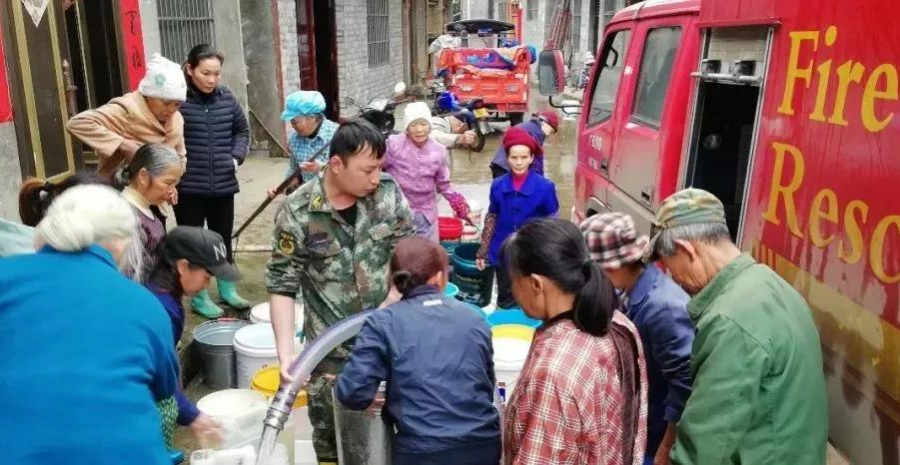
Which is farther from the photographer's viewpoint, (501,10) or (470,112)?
(501,10)

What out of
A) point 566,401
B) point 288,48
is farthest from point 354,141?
point 288,48

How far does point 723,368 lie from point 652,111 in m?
2.42

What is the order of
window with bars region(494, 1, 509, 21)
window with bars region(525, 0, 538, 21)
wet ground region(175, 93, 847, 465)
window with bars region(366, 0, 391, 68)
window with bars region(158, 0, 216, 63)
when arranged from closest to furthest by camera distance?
wet ground region(175, 93, 847, 465)
window with bars region(158, 0, 216, 63)
window with bars region(366, 0, 391, 68)
window with bars region(525, 0, 538, 21)
window with bars region(494, 1, 509, 21)

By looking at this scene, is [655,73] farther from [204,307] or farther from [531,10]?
[531,10]

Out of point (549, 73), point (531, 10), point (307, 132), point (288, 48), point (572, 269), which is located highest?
point (531, 10)

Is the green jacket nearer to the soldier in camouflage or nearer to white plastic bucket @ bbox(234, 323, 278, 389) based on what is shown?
the soldier in camouflage

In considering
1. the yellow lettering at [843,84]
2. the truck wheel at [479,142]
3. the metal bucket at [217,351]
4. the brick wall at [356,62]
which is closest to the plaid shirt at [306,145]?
the metal bucket at [217,351]

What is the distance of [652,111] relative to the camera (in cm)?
397

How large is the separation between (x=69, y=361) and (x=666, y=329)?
5.48ft

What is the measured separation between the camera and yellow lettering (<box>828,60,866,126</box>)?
2.03 metres

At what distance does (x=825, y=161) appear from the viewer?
2162mm

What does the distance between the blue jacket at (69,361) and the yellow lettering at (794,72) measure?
2.10 m

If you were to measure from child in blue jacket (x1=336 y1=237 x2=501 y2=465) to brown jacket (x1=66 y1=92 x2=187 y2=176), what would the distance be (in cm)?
249

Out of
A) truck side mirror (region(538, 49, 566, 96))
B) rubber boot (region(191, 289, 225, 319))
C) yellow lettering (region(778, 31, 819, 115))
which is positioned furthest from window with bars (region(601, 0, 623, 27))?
yellow lettering (region(778, 31, 819, 115))
